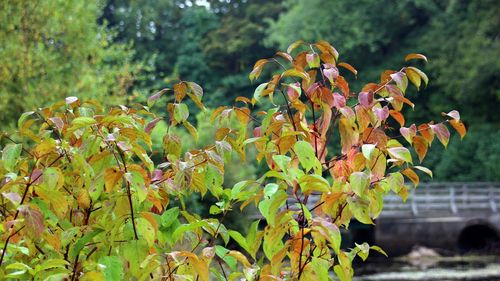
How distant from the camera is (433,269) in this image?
678 inches

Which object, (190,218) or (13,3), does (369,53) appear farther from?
(190,218)

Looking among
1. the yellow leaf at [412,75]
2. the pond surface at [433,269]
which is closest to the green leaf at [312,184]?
the yellow leaf at [412,75]

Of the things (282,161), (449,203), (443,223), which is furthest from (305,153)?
(449,203)

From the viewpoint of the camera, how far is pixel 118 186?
233 cm

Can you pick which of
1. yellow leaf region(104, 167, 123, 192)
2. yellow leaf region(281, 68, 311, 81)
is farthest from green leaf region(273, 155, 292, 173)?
yellow leaf region(104, 167, 123, 192)

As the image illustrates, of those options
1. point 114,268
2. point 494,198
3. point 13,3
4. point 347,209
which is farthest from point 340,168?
point 494,198

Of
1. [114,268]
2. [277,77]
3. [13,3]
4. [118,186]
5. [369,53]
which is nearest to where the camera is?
[114,268]

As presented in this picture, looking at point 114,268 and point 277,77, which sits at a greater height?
point 277,77

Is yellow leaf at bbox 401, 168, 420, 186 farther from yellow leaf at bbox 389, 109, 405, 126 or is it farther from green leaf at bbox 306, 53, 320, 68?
green leaf at bbox 306, 53, 320, 68

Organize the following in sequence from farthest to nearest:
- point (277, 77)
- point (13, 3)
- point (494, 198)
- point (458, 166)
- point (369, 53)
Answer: point (369, 53)
point (458, 166)
point (494, 198)
point (13, 3)
point (277, 77)

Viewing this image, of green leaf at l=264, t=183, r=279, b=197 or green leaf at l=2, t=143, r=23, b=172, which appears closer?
green leaf at l=264, t=183, r=279, b=197

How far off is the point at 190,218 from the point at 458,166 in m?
29.9

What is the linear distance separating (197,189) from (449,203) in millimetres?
24416

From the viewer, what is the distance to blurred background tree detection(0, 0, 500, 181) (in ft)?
42.3
